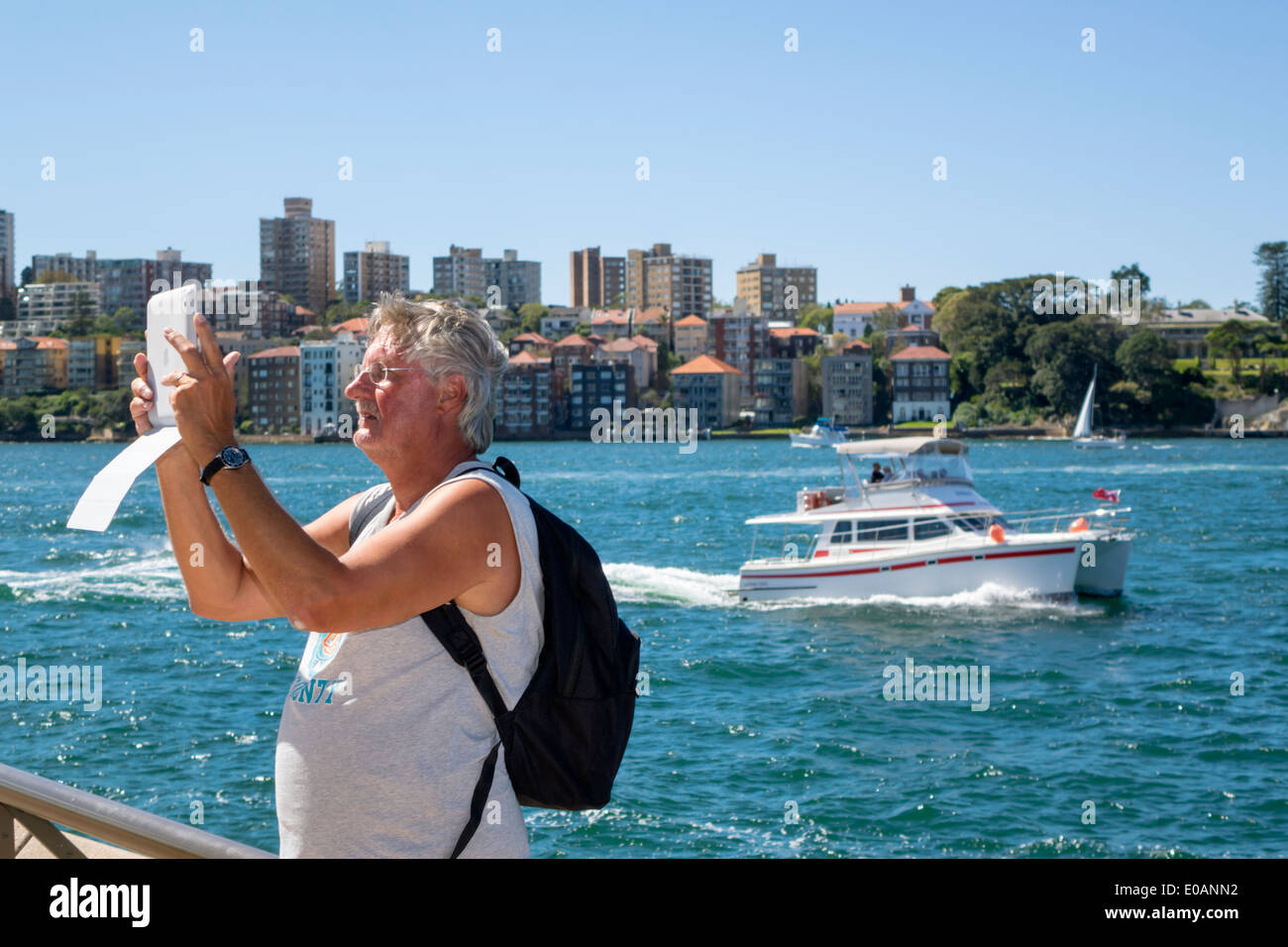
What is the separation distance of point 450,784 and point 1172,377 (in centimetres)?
11294

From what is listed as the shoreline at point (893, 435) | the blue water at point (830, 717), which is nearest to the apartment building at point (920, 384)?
the shoreline at point (893, 435)

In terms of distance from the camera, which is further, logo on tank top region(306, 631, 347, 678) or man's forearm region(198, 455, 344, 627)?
logo on tank top region(306, 631, 347, 678)

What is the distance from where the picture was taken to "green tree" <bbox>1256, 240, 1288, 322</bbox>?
415ft

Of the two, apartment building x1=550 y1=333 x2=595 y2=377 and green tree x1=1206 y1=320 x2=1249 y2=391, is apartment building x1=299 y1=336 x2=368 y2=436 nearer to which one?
apartment building x1=550 y1=333 x2=595 y2=377

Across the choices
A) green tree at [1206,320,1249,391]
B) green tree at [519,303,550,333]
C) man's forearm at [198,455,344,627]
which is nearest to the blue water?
man's forearm at [198,455,344,627]

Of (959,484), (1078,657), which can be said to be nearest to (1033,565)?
(959,484)

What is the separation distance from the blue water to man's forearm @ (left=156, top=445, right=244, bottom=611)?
761 centimetres

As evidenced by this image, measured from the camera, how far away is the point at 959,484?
22266mm

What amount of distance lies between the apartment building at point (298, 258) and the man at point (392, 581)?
523 feet

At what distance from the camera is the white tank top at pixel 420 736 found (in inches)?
77.9

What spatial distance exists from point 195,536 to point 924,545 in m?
19.8

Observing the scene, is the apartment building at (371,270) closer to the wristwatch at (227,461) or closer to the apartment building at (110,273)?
the apartment building at (110,273)

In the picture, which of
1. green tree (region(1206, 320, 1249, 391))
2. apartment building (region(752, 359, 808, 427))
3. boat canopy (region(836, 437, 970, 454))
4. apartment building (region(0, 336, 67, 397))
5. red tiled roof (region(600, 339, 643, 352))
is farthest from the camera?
red tiled roof (region(600, 339, 643, 352))
